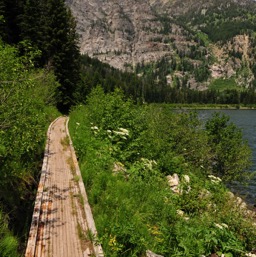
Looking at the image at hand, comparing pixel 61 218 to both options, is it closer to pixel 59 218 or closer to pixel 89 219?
pixel 59 218

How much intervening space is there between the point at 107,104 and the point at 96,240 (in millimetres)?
11862

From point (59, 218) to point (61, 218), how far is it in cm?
6

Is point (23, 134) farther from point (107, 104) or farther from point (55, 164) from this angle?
point (107, 104)

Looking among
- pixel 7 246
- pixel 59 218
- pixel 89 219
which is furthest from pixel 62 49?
pixel 7 246

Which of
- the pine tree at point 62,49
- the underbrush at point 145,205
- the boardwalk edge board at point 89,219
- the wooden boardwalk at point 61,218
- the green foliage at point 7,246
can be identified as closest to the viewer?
the green foliage at point 7,246

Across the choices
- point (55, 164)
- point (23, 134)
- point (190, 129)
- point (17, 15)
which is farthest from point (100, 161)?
point (17, 15)

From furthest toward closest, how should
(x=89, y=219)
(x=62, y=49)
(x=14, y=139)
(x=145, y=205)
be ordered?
1. (x=62, y=49)
2. (x=145, y=205)
3. (x=14, y=139)
4. (x=89, y=219)

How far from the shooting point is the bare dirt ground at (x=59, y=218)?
256 inches

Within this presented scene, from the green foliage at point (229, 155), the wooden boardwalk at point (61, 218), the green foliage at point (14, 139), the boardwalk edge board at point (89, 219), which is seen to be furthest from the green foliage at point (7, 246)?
the green foliage at point (229, 155)

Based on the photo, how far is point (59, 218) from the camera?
25.8ft

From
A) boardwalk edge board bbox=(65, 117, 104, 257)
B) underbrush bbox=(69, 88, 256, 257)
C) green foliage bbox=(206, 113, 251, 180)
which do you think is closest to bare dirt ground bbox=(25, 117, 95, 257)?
boardwalk edge board bbox=(65, 117, 104, 257)

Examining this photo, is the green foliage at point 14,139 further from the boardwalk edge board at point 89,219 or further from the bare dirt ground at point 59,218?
the boardwalk edge board at point 89,219

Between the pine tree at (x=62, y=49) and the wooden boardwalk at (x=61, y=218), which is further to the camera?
the pine tree at (x=62, y=49)

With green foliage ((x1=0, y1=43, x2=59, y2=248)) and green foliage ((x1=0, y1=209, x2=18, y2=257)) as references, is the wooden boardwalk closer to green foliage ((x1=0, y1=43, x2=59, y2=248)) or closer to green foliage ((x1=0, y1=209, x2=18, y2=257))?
green foliage ((x1=0, y1=209, x2=18, y2=257))
